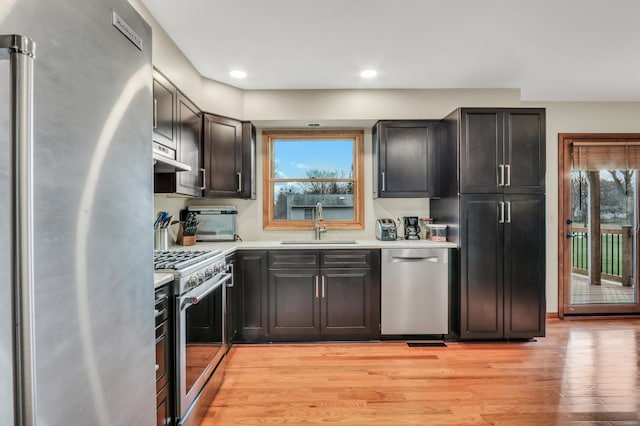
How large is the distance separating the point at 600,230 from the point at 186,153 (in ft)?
15.4

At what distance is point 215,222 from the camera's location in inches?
130

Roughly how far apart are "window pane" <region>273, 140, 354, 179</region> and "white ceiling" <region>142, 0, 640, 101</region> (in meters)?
0.65

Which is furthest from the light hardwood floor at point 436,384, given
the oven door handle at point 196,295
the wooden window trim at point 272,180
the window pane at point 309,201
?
the window pane at point 309,201

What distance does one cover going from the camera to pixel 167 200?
9.49ft

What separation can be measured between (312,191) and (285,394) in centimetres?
215

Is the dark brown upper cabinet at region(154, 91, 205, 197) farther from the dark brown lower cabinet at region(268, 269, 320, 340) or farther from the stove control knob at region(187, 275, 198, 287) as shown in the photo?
the dark brown lower cabinet at region(268, 269, 320, 340)

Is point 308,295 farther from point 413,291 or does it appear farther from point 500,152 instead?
point 500,152

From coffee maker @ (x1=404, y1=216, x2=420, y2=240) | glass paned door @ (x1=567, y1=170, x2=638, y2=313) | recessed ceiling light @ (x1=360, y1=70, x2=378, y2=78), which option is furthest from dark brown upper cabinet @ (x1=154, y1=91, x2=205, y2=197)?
A: glass paned door @ (x1=567, y1=170, x2=638, y2=313)

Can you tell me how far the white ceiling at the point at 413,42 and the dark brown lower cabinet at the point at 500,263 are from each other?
1218mm

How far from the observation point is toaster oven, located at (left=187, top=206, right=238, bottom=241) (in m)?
3.25

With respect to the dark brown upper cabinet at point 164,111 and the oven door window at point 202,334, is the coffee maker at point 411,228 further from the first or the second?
the dark brown upper cabinet at point 164,111

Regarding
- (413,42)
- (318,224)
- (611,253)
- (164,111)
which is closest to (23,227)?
(164,111)

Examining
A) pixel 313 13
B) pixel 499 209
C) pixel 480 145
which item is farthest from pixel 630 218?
pixel 313 13

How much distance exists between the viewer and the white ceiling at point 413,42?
80.6 inches
